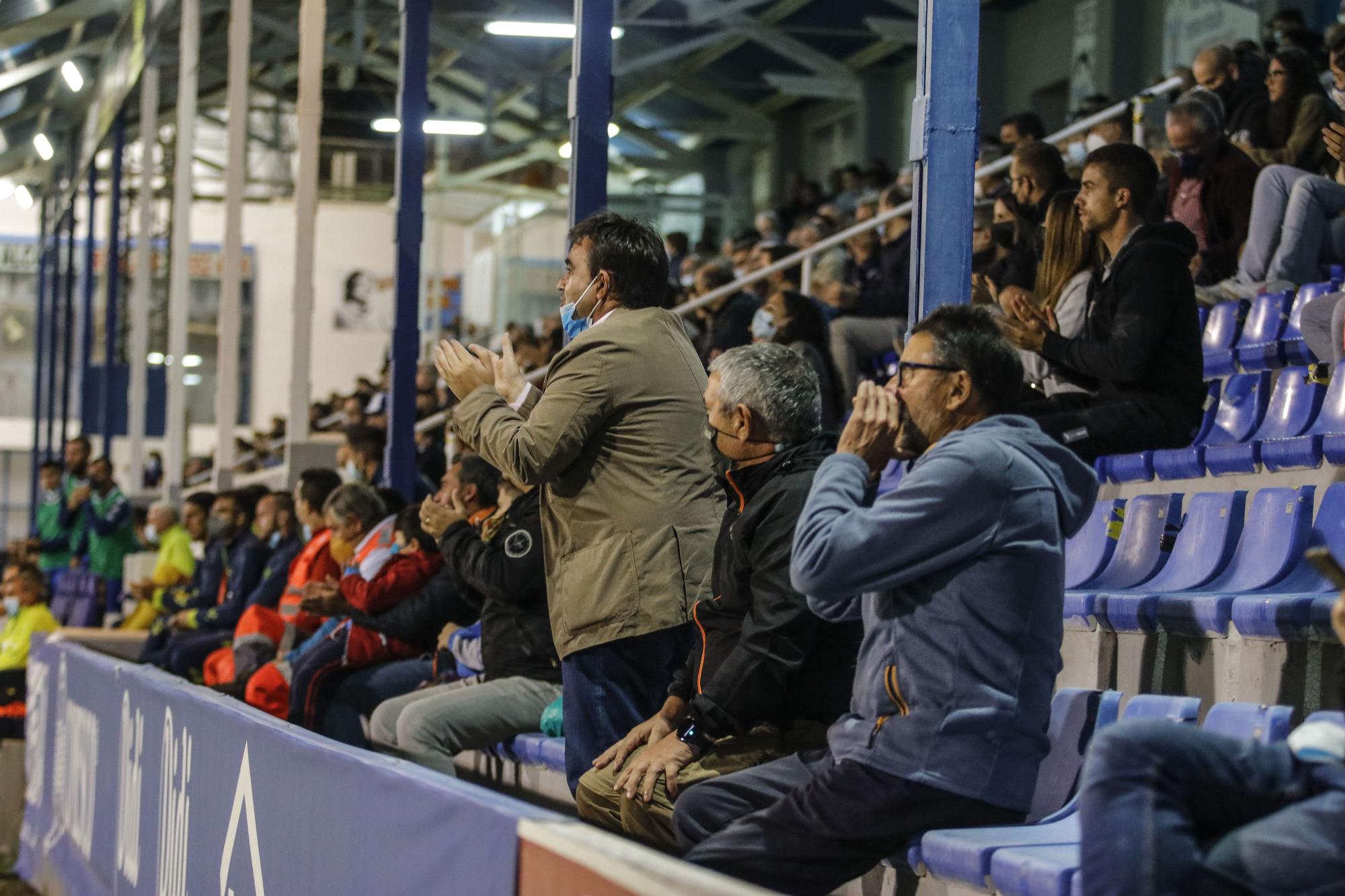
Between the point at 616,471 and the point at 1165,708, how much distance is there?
4.53ft

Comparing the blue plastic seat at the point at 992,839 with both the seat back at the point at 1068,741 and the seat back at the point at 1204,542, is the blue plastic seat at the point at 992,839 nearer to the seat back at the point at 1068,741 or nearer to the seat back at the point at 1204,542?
the seat back at the point at 1068,741

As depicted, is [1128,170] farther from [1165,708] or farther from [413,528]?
[413,528]

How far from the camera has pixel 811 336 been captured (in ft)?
24.7

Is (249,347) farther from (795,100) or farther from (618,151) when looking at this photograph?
(795,100)

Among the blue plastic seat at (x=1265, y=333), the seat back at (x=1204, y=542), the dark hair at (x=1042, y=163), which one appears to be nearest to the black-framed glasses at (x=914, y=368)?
the seat back at (x=1204, y=542)

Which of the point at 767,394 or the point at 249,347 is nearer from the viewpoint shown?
the point at 767,394

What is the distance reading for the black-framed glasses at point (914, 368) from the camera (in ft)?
9.78

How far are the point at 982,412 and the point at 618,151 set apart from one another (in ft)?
62.5

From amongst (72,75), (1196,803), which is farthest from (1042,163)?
(72,75)

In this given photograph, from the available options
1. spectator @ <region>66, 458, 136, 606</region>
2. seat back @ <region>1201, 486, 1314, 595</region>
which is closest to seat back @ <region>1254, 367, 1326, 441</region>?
seat back @ <region>1201, 486, 1314, 595</region>

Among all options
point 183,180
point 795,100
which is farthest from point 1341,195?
point 795,100

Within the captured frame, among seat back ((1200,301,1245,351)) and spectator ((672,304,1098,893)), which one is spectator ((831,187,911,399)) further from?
spectator ((672,304,1098,893))

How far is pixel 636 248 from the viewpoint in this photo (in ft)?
13.0

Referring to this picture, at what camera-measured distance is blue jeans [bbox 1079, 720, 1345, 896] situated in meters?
1.98
